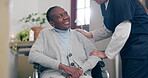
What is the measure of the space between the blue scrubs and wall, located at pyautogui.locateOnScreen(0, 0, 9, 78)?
0.90 metres

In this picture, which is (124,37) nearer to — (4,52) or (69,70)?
(69,70)

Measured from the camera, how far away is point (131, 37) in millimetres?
1365

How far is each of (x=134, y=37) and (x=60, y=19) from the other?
66cm

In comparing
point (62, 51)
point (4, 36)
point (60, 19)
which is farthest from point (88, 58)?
point (4, 36)

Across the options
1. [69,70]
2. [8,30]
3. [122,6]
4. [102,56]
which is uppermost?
[122,6]

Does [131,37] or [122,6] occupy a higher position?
[122,6]

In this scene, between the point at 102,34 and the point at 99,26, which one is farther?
the point at 99,26

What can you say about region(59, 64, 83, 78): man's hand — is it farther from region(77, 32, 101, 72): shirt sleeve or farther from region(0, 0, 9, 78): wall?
region(0, 0, 9, 78): wall

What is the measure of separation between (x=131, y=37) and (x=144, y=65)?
0.20 m

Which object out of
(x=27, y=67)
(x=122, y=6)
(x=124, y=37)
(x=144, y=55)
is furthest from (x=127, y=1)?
(x=27, y=67)

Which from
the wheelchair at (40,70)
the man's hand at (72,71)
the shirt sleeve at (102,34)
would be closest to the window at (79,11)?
the shirt sleeve at (102,34)

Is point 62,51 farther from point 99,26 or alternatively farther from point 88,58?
point 99,26

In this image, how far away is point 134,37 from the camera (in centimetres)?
135

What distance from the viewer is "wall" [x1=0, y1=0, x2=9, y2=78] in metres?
0.57
